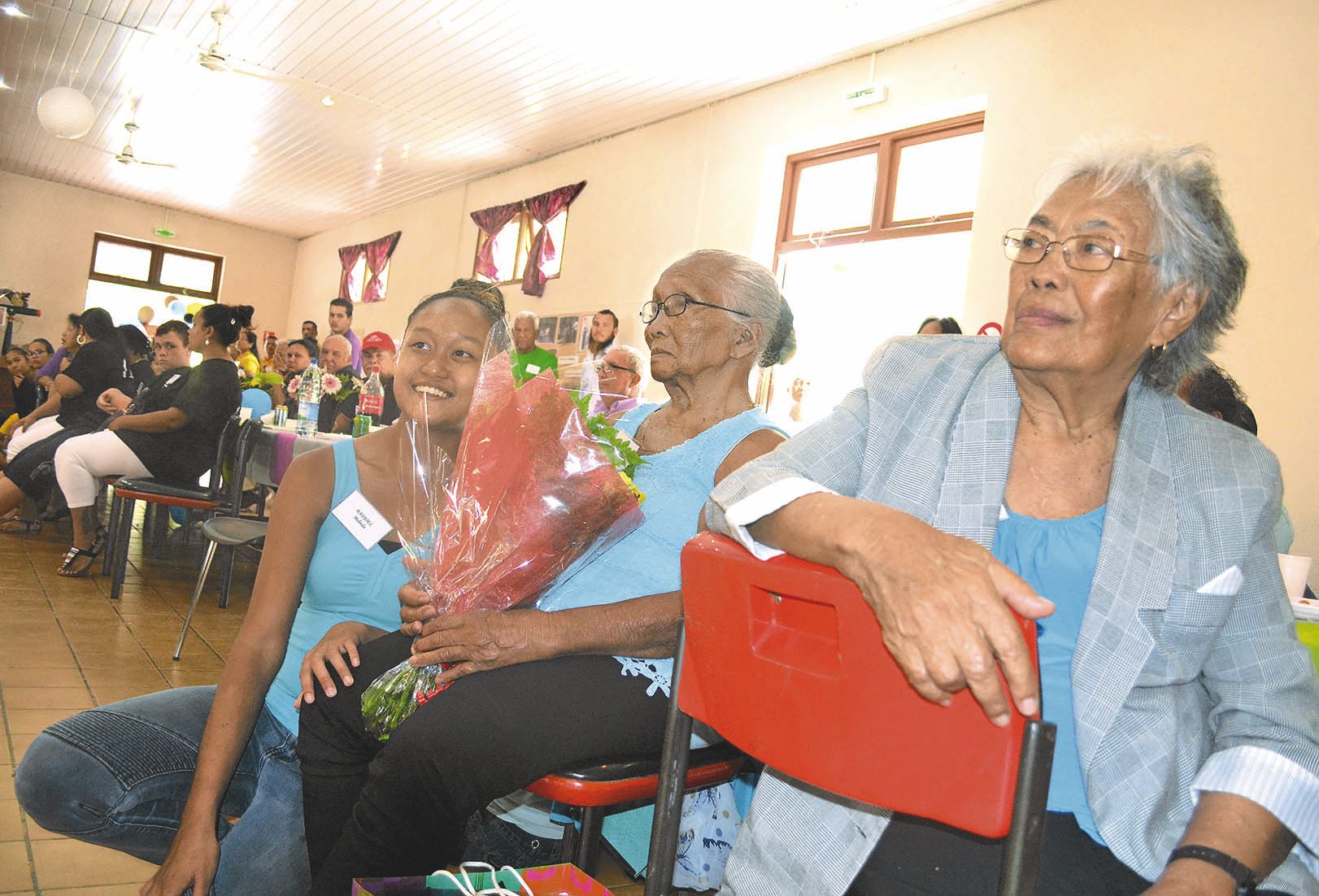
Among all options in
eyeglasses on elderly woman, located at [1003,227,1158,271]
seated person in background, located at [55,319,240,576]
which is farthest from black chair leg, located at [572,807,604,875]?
seated person in background, located at [55,319,240,576]

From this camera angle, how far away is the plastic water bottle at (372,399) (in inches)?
198

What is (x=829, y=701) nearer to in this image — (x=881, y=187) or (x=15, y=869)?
(x=15, y=869)

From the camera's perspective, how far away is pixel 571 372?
5.95ft

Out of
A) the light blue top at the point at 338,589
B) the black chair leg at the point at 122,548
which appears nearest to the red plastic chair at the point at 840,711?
the light blue top at the point at 338,589

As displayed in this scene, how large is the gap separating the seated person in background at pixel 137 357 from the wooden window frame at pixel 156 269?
8629 millimetres

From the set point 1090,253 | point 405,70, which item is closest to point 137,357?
point 405,70

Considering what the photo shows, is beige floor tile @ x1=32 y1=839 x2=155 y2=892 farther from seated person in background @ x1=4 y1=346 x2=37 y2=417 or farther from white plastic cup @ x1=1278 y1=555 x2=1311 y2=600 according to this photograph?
seated person in background @ x1=4 y1=346 x2=37 y2=417

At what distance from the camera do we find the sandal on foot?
5.02m

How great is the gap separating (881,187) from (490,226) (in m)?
5.61

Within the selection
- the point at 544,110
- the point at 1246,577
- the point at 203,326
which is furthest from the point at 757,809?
the point at 544,110

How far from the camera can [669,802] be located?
113 cm

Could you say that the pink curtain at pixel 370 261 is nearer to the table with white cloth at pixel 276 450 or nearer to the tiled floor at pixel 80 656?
the tiled floor at pixel 80 656

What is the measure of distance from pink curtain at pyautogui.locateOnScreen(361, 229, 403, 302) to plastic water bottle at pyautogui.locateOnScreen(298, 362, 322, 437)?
7.63 meters

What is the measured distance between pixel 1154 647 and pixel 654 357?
1.30 metres
